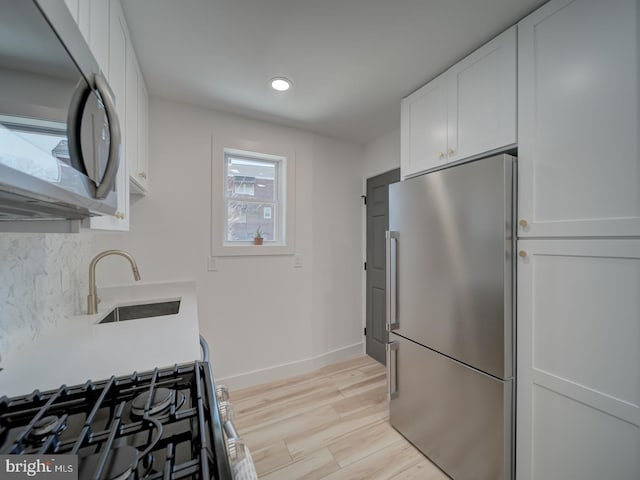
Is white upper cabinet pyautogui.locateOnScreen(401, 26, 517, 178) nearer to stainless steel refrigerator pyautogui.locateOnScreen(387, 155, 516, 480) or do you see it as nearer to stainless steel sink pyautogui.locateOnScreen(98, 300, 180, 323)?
stainless steel refrigerator pyautogui.locateOnScreen(387, 155, 516, 480)

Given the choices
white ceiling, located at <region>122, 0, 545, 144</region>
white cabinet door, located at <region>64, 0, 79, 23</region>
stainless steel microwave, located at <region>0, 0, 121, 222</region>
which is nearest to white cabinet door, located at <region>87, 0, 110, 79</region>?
white cabinet door, located at <region>64, 0, 79, 23</region>

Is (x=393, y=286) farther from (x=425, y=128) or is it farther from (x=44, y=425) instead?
(x=44, y=425)

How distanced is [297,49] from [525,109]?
1.26 metres

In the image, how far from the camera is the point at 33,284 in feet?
3.62

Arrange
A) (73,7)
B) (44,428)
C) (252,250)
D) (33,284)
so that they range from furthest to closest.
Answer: (252,250), (33,284), (73,7), (44,428)

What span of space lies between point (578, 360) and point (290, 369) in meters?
2.14

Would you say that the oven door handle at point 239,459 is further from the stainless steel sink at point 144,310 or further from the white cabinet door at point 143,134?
the white cabinet door at point 143,134

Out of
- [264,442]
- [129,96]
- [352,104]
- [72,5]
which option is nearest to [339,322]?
[264,442]

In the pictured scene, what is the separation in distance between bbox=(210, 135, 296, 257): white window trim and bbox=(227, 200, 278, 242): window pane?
0.25ft

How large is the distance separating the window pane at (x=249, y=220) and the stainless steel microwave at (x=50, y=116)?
177 centimetres

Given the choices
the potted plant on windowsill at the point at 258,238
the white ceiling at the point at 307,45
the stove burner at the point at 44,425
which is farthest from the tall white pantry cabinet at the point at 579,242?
the potted plant on windowsill at the point at 258,238

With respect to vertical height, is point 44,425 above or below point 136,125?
below

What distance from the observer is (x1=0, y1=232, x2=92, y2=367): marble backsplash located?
96 cm

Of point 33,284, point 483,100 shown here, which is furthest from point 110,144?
point 483,100
